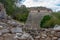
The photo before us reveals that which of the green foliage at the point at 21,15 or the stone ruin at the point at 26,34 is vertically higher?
the stone ruin at the point at 26,34

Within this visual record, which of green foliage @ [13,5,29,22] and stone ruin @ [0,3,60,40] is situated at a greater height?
stone ruin @ [0,3,60,40]

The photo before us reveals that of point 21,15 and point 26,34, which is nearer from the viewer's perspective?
point 26,34

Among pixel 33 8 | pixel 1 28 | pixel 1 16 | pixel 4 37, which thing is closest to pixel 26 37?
pixel 4 37

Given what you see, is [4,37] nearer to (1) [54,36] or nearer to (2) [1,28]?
(2) [1,28]

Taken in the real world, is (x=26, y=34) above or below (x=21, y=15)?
above

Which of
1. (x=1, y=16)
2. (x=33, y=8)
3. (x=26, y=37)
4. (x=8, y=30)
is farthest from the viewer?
(x=33, y=8)

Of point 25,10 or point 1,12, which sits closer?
Result: point 1,12

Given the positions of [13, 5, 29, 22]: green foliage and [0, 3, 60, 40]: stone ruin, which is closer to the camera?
[0, 3, 60, 40]: stone ruin

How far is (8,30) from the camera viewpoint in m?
3.42

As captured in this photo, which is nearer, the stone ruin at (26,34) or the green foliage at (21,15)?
the stone ruin at (26,34)

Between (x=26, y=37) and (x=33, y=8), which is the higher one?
(x=26, y=37)

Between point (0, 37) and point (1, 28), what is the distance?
1.17ft

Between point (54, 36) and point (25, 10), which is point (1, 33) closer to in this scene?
point (54, 36)

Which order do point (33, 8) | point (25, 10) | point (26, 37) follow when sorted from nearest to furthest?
point (26, 37) < point (33, 8) < point (25, 10)
